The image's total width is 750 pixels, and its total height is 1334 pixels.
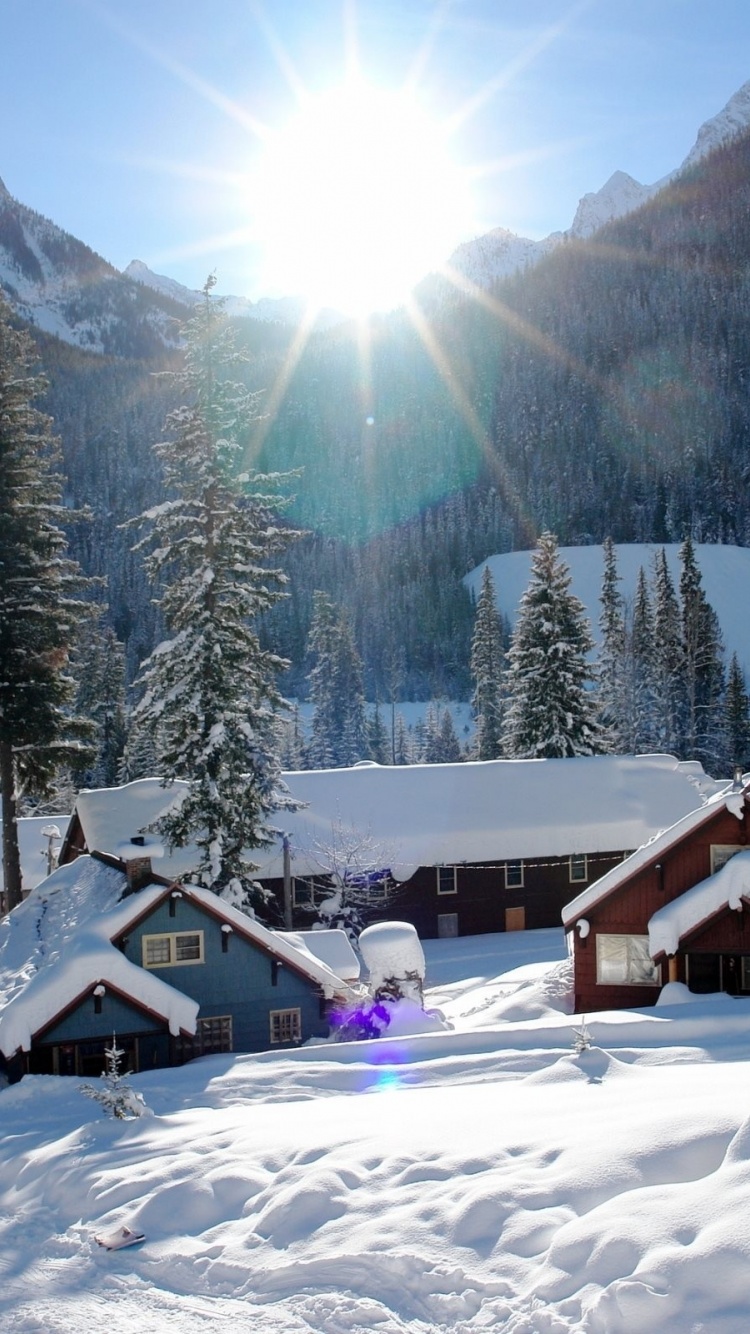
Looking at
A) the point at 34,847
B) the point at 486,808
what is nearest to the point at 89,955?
the point at 486,808

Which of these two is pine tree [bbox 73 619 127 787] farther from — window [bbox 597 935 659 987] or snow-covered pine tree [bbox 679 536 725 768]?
window [bbox 597 935 659 987]

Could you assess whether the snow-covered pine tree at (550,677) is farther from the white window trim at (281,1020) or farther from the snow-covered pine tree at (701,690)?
the white window trim at (281,1020)

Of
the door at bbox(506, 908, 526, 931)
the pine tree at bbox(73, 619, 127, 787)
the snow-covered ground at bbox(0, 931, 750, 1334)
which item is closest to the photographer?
the snow-covered ground at bbox(0, 931, 750, 1334)

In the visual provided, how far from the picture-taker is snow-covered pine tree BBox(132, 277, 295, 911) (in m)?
23.1

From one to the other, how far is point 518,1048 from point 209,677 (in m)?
11.0

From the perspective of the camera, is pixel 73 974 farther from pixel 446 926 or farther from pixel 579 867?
pixel 579 867

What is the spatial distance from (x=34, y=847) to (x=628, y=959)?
99.4 ft

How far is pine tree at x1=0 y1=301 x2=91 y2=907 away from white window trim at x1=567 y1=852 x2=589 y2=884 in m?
17.5

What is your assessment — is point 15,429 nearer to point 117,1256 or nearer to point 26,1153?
point 26,1153

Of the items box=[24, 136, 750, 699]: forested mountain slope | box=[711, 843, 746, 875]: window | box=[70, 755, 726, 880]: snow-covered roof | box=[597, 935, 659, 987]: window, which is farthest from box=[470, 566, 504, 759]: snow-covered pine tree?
box=[24, 136, 750, 699]: forested mountain slope

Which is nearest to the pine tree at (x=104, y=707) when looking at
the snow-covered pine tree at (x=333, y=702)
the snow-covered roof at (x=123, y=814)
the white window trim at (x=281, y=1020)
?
the snow-covered pine tree at (x=333, y=702)

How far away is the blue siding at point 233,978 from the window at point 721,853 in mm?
9667

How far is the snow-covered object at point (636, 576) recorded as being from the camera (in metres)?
111

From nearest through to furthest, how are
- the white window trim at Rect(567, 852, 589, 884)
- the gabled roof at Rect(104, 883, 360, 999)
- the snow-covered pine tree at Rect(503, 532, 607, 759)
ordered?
the gabled roof at Rect(104, 883, 360, 999) → the white window trim at Rect(567, 852, 589, 884) → the snow-covered pine tree at Rect(503, 532, 607, 759)
